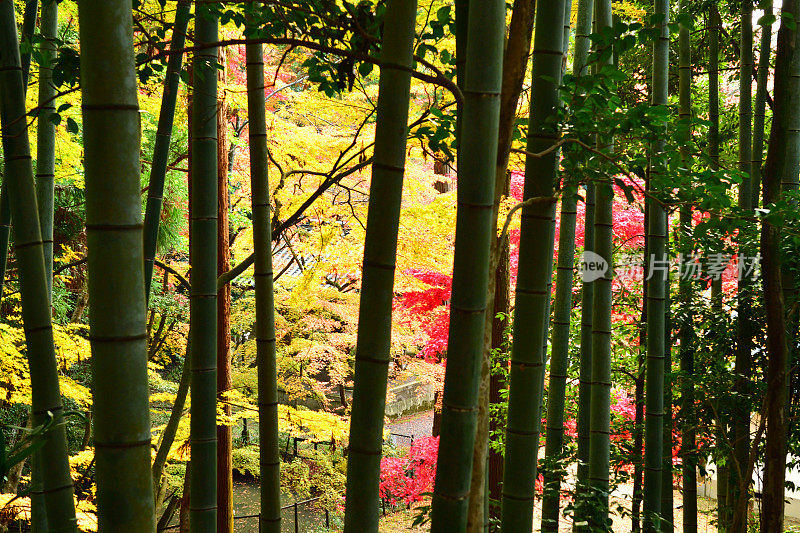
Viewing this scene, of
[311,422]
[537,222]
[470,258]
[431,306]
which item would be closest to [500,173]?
[537,222]

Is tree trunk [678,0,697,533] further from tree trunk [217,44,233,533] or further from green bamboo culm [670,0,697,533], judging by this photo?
tree trunk [217,44,233,533]

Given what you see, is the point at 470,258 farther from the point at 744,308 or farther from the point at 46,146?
the point at 744,308

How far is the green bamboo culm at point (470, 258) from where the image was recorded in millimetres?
1568

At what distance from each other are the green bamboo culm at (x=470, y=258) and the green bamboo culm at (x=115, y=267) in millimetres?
711

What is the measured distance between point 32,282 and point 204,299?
585mm

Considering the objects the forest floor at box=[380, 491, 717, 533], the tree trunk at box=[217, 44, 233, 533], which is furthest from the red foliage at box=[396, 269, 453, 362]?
the tree trunk at box=[217, 44, 233, 533]

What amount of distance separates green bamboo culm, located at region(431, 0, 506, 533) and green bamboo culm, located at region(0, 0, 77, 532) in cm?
121

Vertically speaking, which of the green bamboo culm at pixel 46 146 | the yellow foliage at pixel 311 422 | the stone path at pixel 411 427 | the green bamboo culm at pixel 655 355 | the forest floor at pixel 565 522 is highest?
the green bamboo culm at pixel 46 146

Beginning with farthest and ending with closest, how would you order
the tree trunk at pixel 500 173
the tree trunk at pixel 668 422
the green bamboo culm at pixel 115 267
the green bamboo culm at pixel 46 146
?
the tree trunk at pixel 668 422 → the green bamboo culm at pixel 46 146 → the tree trunk at pixel 500 173 → the green bamboo culm at pixel 115 267

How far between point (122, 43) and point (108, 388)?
0.60 meters

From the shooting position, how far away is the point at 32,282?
208cm

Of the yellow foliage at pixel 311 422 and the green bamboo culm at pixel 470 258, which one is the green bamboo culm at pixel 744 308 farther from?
the yellow foliage at pixel 311 422

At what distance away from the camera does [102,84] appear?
1155mm

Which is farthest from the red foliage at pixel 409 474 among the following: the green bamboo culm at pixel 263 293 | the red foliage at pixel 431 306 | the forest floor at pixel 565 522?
the green bamboo culm at pixel 263 293
